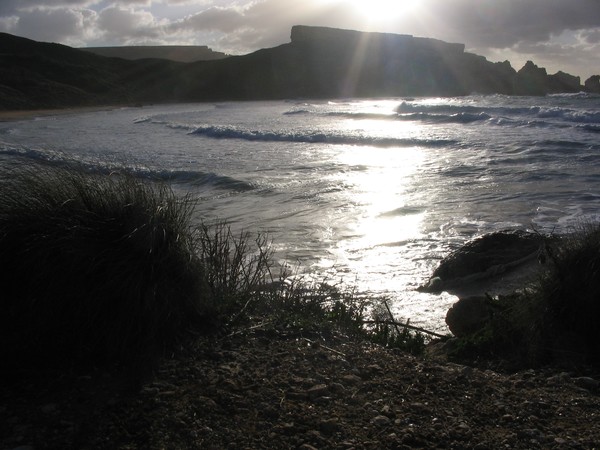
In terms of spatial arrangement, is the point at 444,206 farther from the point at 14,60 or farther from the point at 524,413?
the point at 14,60

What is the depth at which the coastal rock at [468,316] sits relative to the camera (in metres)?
4.88

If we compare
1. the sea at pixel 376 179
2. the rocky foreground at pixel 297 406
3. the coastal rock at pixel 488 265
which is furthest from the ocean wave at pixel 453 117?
the rocky foreground at pixel 297 406

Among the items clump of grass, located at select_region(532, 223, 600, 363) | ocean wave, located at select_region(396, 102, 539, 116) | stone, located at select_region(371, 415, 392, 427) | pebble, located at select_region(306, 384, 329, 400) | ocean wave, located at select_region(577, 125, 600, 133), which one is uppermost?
ocean wave, located at select_region(396, 102, 539, 116)

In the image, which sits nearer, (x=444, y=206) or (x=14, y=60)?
(x=444, y=206)

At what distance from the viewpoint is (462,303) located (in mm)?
5215

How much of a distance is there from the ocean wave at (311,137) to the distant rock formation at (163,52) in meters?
113

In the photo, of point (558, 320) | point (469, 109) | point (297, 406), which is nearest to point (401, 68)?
point (469, 109)

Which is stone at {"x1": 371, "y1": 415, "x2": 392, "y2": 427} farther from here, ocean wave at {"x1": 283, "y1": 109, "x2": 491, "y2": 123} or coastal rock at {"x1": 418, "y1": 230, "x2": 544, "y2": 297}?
ocean wave at {"x1": 283, "y1": 109, "x2": 491, "y2": 123}

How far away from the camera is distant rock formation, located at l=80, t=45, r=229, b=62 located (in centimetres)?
13712

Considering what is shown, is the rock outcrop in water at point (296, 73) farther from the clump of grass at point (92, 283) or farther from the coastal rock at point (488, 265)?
the clump of grass at point (92, 283)

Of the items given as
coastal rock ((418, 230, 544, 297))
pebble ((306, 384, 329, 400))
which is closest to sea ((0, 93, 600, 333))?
coastal rock ((418, 230, 544, 297))

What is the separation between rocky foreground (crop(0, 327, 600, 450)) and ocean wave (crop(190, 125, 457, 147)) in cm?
1807

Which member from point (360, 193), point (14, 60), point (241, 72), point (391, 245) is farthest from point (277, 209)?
point (241, 72)

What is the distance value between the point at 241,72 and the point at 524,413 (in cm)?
9195
